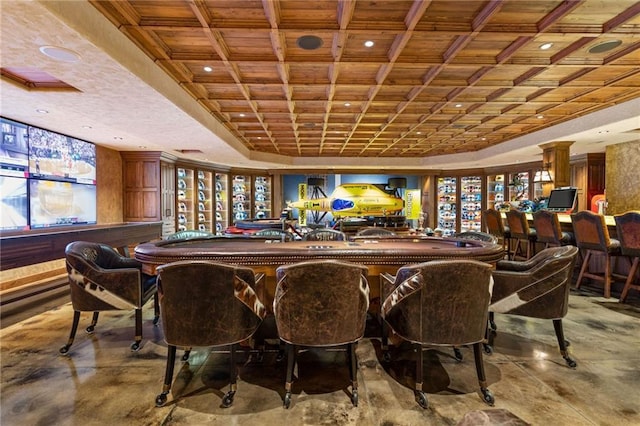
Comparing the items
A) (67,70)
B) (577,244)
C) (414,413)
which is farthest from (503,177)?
(67,70)

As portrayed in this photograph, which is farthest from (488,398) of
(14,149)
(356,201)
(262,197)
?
(262,197)

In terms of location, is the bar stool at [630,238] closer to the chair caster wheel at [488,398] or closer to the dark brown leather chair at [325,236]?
the chair caster wheel at [488,398]

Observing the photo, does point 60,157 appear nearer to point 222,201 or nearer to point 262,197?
point 222,201

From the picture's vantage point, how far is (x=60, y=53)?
8.61ft

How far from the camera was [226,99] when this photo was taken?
15.8 feet

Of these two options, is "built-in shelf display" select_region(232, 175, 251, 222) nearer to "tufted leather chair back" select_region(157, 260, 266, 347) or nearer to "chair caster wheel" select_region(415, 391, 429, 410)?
"tufted leather chair back" select_region(157, 260, 266, 347)

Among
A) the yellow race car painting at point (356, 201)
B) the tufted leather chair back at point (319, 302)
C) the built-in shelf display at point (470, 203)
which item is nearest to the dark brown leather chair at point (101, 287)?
the tufted leather chair back at point (319, 302)

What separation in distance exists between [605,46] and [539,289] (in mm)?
2891

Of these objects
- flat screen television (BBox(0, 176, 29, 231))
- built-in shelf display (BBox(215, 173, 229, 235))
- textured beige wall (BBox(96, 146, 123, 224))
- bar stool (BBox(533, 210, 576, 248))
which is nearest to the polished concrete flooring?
bar stool (BBox(533, 210, 576, 248))

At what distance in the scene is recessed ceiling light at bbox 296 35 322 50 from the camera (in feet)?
10.3

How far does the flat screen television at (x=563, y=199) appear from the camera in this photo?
574cm

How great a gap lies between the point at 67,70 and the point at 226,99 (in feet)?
6.97

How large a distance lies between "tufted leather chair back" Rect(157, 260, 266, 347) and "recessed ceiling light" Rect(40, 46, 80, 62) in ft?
7.07

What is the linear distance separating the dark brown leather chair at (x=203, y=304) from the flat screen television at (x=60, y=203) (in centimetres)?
457
